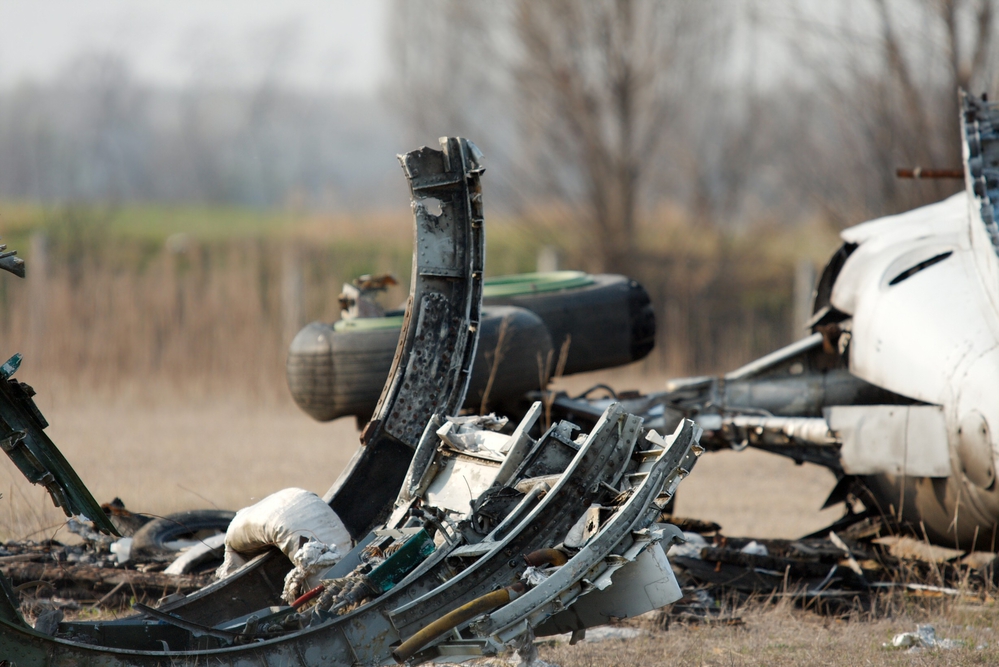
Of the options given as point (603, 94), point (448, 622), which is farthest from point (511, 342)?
point (603, 94)

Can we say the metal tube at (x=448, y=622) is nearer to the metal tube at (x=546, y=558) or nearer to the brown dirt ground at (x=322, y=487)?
the metal tube at (x=546, y=558)

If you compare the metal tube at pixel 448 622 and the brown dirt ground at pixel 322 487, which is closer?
the metal tube at pixel 448 622

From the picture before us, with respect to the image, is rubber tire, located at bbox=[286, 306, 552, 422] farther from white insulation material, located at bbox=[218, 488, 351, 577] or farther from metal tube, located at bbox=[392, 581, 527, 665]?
metal tube, located at bbox=[392, 581, 527, 665]

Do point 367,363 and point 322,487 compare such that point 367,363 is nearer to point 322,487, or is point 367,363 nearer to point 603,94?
point 322,487

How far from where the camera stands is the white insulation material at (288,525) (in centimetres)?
379

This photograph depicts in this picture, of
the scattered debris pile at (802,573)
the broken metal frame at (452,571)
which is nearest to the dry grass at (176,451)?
the broken metal frame at (452,571)

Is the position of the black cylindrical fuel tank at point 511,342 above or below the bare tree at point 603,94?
below

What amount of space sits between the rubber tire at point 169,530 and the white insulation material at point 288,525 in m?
1.35

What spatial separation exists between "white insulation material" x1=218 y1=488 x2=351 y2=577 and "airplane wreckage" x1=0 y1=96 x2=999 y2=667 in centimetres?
1

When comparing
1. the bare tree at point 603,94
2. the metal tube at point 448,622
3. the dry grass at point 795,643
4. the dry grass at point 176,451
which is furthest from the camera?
the bare tree at point 603,94

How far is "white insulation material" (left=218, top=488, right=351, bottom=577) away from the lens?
3.79 meters

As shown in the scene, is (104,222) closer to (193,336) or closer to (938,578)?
(193,336)

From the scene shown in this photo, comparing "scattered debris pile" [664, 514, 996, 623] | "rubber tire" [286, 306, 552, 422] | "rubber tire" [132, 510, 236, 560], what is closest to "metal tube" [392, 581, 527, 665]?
"scattered debris pile" [664, 514, 996, 623]

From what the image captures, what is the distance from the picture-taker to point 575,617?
3.21 meters
